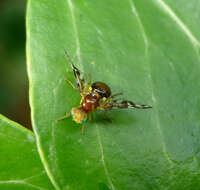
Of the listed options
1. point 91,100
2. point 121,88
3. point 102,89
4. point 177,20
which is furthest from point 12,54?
point 177,20

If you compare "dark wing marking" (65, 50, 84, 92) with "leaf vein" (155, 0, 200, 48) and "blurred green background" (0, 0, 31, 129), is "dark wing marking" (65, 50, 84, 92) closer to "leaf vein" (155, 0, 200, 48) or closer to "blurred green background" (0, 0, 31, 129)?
"leaf vein" (155, 0, 200, 48)

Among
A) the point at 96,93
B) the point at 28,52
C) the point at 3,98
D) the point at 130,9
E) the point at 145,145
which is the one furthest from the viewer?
the point at 3,98

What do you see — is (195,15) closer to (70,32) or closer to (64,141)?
(70,32)

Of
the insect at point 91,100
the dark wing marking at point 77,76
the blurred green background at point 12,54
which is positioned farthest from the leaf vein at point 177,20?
the blurred green background at point 12,54

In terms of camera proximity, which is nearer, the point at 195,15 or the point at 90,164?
the point at 90,164

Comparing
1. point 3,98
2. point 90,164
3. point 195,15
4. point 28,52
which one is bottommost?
point 3,98

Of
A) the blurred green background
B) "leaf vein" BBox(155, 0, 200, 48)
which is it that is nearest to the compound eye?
"leaf vein" BBox(155, 0, 200, 48)

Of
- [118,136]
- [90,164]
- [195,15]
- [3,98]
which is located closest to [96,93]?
[118,136]
